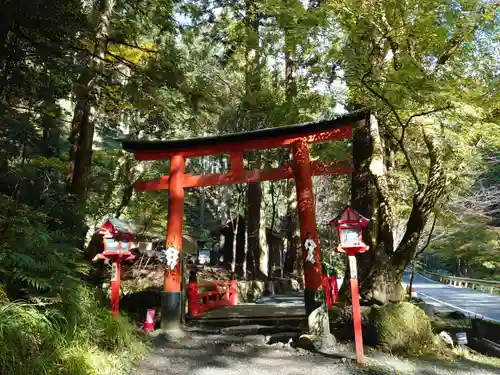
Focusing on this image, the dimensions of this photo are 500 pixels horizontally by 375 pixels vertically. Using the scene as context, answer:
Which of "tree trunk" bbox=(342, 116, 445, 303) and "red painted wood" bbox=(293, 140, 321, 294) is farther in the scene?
"red painted wood" bbox=(293, 140, 321, 294)

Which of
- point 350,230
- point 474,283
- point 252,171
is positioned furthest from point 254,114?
point 474,283

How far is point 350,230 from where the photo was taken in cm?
682

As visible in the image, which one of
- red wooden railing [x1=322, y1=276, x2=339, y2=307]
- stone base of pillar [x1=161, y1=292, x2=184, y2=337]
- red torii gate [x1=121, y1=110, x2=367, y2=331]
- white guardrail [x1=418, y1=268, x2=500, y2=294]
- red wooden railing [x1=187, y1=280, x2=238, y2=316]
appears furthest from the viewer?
white guardrail [x1=418, y1=268, x2=500, y2=294]

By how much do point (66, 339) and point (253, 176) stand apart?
16.6ft

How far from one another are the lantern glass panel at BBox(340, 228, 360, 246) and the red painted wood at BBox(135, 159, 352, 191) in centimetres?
193

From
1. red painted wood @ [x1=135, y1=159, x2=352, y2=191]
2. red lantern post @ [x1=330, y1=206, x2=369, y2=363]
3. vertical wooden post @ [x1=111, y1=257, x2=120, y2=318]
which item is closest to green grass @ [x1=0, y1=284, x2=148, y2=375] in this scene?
vertical wooden post @ [x1=111, y1=257, x2=120, y2=318]

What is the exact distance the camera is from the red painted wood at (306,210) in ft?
25.8

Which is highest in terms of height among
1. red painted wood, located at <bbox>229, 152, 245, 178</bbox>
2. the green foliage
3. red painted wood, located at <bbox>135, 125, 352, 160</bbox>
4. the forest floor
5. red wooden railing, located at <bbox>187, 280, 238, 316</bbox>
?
red painted wood, located at <bbox>135, 125, 352, 160</bbox>

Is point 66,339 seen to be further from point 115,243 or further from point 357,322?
point 357,322

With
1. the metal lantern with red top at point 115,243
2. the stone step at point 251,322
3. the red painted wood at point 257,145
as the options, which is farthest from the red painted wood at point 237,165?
the stone step at point 251,322

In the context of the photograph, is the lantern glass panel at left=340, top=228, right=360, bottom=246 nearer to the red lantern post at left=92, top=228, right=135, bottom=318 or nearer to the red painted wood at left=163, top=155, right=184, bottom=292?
the red painted wood at left=163, top=155, right=184, bottom=292

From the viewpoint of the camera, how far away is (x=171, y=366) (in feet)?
21.4

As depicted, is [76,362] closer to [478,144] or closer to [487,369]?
[487,369]

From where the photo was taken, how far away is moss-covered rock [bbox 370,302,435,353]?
6.96m
